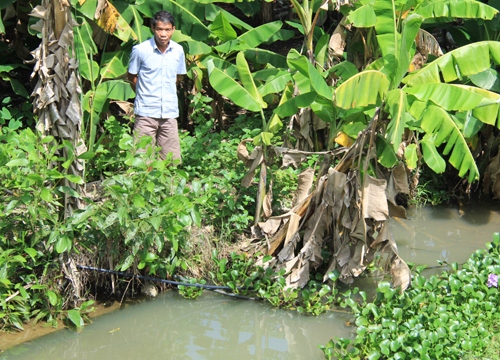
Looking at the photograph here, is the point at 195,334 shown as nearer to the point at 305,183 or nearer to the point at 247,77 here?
the point at 305,183

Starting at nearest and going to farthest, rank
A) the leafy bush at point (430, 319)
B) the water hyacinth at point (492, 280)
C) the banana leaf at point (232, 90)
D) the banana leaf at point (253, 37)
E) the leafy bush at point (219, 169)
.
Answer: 1. the leafy bush at point (430, 319)
2. the water hyacinth at point (492, 280)
3. the banana leaf at point (232, 90)
4. the leafy bush at point (219, 169)
5. the banana leaf at point (253, 37)

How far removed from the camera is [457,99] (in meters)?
5.21

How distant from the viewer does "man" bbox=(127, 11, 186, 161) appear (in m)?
6.29

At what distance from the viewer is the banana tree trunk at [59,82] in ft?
16.5

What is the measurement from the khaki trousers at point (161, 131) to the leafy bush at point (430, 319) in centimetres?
225

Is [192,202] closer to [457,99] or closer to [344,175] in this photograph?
[344,175]

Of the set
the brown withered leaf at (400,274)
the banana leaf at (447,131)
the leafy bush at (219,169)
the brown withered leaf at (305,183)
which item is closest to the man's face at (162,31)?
the leafy bush at (219,169)

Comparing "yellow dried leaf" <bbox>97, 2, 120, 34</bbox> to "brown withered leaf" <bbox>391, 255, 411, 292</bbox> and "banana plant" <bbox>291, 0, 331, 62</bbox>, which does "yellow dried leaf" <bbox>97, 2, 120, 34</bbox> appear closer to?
"banana plant" <bbox>291, 0, 331, 62</bbox>

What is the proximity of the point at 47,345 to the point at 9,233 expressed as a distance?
91 centimetres

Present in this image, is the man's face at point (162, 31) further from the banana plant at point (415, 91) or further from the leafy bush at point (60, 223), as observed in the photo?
the banana plant at point (415, 91)

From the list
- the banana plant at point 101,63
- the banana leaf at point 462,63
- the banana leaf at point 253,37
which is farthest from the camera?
the banana leaf at point 253,37

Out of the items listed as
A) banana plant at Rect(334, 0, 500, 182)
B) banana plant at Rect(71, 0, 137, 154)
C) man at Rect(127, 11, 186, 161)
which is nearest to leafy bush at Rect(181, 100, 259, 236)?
man at Rect(127, 11, 186, 161)

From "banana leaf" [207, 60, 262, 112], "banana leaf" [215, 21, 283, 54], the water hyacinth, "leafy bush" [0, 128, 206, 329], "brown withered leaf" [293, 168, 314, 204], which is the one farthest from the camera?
"banana leaf" [215, 21, 283, 54]

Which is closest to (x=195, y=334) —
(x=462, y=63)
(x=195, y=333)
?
(x=195, y=333)
